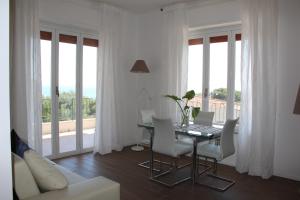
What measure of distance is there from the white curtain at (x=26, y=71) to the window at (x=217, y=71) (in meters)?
2.71

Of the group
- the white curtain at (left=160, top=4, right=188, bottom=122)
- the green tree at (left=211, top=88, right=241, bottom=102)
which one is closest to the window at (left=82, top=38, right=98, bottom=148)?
the white curtain at (left=160, top=4, right=188, bottom=122)

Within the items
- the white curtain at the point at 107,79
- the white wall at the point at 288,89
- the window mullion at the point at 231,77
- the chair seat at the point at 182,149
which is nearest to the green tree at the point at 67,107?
the white curtain at the point at 107,79

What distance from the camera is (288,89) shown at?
3.73 metres

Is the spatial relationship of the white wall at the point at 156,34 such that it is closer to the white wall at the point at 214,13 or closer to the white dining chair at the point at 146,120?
the white wall at the point at 214,13

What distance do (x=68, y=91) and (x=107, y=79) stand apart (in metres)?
0.75

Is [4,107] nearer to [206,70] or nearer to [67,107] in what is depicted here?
[67,107]

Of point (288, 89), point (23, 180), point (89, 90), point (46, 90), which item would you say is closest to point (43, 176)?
point (23, 180)

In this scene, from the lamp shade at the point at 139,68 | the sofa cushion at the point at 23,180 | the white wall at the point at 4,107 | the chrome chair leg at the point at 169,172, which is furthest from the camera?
the lamp shade at the point at 139,68

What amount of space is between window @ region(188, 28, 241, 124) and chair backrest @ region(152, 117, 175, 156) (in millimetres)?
1563

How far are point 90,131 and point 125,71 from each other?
1445 mm

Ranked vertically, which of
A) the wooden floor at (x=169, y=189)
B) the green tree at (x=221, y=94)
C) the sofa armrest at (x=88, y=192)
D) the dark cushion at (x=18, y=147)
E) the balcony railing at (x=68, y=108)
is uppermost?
the green tree at (x=221, y=94)

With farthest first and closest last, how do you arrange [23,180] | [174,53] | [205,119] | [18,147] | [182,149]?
1. [174,53]
2. [205,119]
3. [182,149]
4. [18,147]
5. [23,180]

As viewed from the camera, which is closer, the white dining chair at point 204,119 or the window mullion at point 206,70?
the white dining chair at point 204,119

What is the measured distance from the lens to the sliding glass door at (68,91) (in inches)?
174
